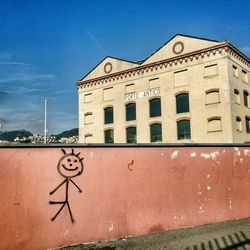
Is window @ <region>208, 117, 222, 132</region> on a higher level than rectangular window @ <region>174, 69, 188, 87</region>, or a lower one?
lower

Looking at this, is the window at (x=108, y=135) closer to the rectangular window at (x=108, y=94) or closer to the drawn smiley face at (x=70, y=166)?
the rectangular window at (x=108, y=94)

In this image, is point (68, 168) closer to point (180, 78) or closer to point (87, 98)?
point (180, 78)

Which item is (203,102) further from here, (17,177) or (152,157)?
(17,177)

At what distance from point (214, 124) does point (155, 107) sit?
6.50 meters

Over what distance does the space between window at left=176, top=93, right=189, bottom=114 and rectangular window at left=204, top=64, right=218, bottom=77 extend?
270 centimetres

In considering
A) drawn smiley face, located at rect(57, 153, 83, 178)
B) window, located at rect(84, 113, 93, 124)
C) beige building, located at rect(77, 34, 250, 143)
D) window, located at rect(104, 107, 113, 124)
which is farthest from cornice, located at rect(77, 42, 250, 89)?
drawn smiley face, located at rect(57, 153, 83, 178)

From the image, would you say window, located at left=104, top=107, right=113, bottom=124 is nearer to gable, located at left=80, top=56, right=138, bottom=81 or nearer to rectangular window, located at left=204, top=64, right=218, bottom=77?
gable, located at left=80, top=56, right=138, bottom=81

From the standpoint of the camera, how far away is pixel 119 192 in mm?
8211

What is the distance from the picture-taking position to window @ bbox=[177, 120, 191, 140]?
95.9 feet

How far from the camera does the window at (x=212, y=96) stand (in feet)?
92.5

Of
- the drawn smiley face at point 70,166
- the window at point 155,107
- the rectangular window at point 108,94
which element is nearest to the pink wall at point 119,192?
the drawn smiley face at point 70,166

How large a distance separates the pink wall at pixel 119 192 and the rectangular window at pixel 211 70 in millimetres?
18981

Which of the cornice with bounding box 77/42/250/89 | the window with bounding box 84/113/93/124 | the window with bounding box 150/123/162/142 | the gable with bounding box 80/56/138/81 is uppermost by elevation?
the gable with bounding box 80/56/138/81

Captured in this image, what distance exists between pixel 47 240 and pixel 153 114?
25399 millimetres
